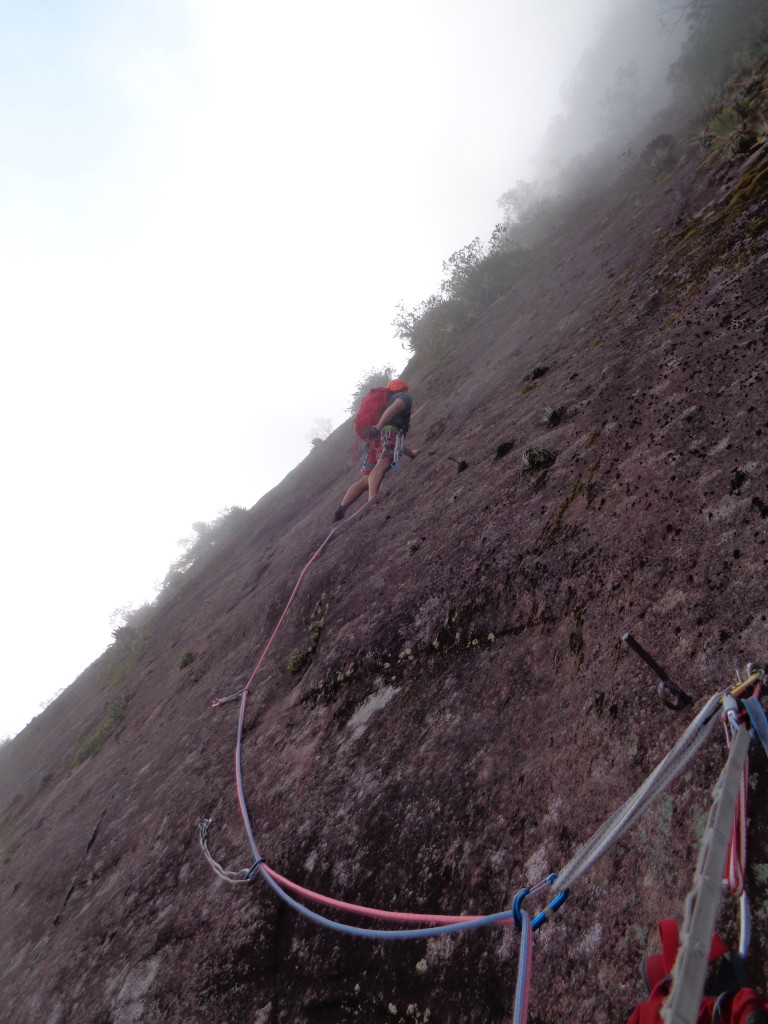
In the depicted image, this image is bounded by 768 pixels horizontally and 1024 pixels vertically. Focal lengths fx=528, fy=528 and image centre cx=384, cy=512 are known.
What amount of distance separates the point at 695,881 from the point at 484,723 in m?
1.72

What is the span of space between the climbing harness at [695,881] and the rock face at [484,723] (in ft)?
0.31

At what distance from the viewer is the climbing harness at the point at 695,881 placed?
38.6 inches

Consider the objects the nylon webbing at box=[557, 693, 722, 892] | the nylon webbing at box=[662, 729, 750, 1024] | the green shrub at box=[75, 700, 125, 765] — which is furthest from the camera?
the green shrub at box=[75, 700, 125, 765]

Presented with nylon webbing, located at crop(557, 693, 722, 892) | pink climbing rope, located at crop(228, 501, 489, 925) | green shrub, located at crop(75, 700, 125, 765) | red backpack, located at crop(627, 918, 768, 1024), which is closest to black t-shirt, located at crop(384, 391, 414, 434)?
pink climbing rope, located at crop(228, 501, 489, 925)

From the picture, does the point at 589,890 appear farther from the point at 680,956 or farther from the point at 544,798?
the point at 680,956

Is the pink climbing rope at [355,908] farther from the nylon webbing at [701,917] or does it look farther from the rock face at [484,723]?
the nylon webbing at [701,917]

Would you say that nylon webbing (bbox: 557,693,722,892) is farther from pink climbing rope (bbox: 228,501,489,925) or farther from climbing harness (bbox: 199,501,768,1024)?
pink climbing rope (bbox: 228,501,489,925)

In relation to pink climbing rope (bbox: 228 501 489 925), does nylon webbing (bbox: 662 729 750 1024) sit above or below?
above

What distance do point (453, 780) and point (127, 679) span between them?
1028 centimetres

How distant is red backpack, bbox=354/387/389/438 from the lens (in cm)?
750

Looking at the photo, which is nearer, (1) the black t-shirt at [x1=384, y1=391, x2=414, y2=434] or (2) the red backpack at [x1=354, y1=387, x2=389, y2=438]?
(1) the black t-shirt at [x1=384, y1=391, x2=414, y2=434]

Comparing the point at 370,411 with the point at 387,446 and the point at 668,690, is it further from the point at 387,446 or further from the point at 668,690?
the point at 668,690

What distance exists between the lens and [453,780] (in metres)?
2.57

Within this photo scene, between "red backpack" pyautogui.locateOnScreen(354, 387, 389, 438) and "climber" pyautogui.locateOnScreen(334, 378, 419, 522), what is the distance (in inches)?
1.8
